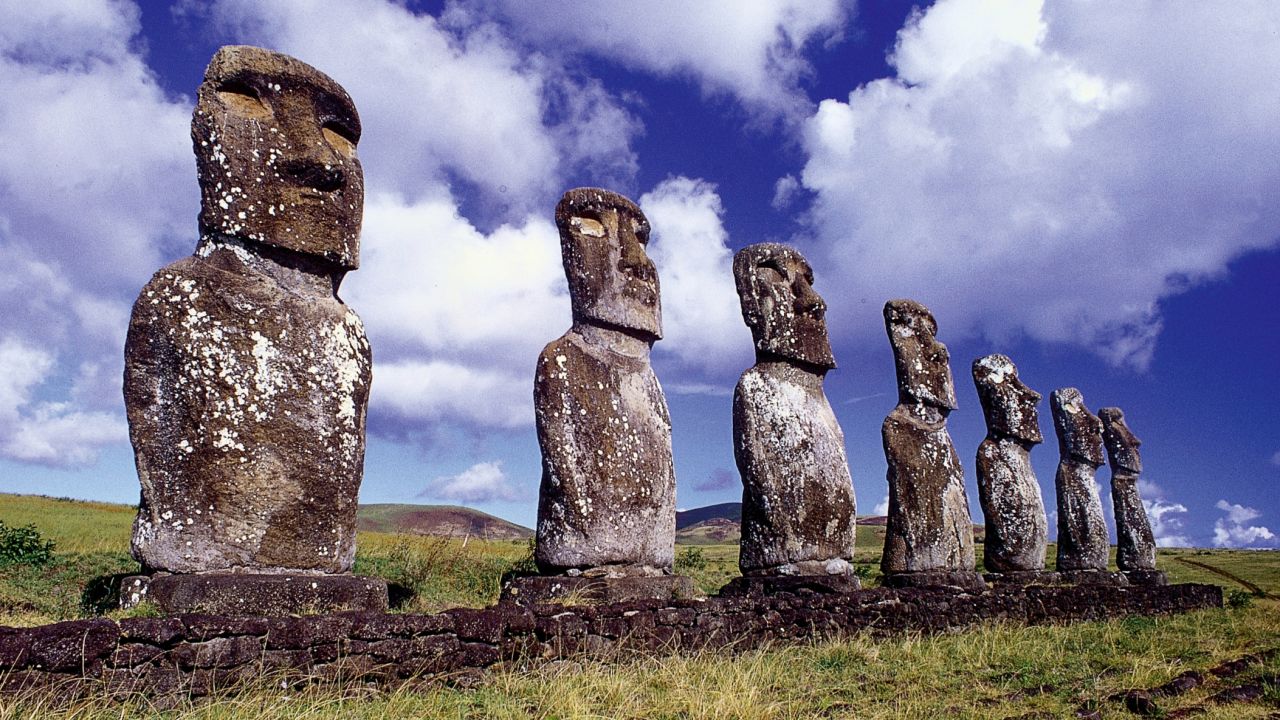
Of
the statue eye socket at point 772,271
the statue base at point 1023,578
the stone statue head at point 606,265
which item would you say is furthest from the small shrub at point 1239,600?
the stone statue head at point 606,265

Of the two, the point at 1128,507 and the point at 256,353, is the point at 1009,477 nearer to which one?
the point at 1128,507

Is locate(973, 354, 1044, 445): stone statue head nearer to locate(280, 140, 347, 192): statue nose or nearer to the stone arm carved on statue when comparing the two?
locate(280, 140, 347, 192): statue nose

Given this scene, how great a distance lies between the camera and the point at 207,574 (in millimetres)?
6496

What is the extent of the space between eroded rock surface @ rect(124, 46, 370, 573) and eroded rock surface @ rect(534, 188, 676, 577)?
1.89 metres

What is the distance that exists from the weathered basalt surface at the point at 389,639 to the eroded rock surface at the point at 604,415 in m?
0.82

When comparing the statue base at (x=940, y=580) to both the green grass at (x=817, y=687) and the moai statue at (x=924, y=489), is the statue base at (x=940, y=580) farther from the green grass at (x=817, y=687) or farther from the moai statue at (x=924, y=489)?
the green grass at (x=817, y=687)

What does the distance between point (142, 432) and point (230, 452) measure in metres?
0.61

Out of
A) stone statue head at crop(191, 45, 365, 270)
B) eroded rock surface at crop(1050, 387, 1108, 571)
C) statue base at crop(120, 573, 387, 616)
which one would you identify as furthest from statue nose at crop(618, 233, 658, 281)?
eroded rock surface at crop(1050, 387, 1108, 571)

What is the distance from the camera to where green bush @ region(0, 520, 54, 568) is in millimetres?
12961

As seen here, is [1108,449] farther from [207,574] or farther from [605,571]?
[207,574]

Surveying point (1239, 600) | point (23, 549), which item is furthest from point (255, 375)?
point (1239, 600)

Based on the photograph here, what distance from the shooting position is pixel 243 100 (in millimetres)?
7523

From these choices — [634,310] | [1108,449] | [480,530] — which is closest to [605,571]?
Result: [634,310]

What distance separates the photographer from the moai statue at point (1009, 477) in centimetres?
1455
